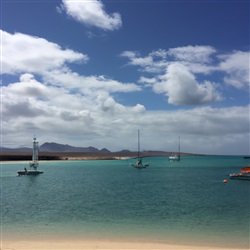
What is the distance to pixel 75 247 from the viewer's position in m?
23.9

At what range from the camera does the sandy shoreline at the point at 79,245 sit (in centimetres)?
2367

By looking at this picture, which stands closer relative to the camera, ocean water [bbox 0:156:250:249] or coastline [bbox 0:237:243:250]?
coastline [bbox 0:237:243:250]

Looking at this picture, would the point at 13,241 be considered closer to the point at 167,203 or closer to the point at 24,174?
the point at 167,203

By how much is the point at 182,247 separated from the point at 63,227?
503 inches

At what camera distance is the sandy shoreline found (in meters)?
23.7

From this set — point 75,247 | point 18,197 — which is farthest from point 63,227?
point 18,197

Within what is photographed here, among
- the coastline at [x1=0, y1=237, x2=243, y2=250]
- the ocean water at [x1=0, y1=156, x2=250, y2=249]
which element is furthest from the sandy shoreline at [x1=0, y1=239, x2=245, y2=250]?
the ocean water at [x1=0, y1=156, x2=250, y2=249]

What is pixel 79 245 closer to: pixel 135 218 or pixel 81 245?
pixel 81 245

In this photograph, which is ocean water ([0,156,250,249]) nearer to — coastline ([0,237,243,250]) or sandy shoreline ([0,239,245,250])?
coastline ([0,237,243,250])

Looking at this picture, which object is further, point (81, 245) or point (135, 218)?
point (135, 218)

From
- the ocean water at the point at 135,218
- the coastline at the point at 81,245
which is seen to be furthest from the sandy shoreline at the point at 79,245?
the ocean water at the point at 135,218

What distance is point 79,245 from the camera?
24.5 m

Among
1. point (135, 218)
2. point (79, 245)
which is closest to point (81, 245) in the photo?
point (79, 245)

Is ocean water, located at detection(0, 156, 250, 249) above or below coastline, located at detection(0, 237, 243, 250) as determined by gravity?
below
